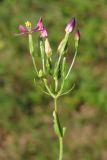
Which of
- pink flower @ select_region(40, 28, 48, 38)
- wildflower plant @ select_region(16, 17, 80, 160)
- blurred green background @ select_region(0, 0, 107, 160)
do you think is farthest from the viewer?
blurred green background @ select_region(0, 0, 107, 160)

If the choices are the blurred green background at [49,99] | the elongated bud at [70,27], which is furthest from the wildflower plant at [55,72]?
the blurred green background at [49,99]

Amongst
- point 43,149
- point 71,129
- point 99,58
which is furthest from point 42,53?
point 99,58

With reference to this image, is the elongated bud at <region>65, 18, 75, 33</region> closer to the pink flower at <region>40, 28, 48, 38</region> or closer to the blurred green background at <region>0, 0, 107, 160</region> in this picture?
the pink flower at <region>40, 28, 48, 38</region>

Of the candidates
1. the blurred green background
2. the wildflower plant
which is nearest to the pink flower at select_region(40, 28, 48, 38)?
the wildflower plant

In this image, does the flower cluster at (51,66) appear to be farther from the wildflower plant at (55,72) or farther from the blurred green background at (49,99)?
the blurred green background at (49,99)

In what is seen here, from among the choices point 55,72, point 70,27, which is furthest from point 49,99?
point 55,72

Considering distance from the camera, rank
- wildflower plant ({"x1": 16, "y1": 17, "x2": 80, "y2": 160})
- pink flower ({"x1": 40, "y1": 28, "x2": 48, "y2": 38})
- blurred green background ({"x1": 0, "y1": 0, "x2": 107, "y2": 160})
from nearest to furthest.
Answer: wildflower plant ({"x1": 16, "y1": 17, "x2": 80, "y2": 160})
pink flower ({"x1": 40, "y1": 28, "x2": 48, "y2": 38})
blurred green background ({"x1": 0, "y1": 0, "x2": 107, "y2": 160})

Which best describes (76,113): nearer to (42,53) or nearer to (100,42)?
(100,42)

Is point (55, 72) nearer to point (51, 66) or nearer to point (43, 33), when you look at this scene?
point (51, 66)
